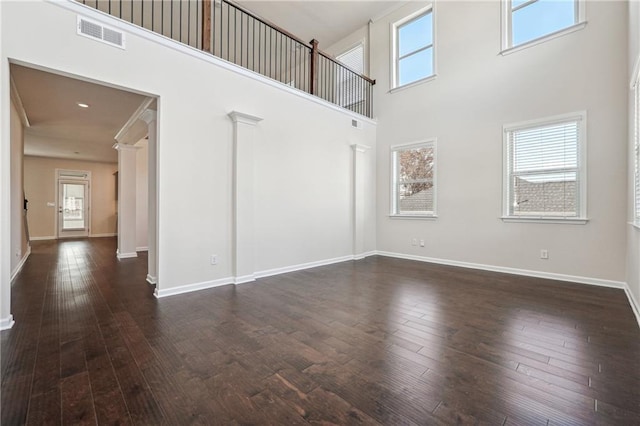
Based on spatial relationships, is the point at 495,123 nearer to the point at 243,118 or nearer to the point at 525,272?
the point at 525,272

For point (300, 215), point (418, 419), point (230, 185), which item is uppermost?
point (230, 185)

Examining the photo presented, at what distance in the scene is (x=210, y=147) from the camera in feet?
12.1

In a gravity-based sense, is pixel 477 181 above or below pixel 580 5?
below

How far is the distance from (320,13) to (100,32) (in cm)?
479

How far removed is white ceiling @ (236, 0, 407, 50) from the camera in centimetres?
591

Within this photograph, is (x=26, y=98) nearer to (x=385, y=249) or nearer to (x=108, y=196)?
(x=385, y=249)

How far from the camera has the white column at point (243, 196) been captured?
3885 mm

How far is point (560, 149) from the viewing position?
Answer: 4.12m

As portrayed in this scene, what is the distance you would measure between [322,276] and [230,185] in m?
1.90

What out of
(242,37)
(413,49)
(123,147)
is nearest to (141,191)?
(123,147)

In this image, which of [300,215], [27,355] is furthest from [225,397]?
[300,215]

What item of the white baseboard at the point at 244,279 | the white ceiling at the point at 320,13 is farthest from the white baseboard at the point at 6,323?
the white ceiling at the point at 320,13

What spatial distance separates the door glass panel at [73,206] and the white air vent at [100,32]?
9139mm

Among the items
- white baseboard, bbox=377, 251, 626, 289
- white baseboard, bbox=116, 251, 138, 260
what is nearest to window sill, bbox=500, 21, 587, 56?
white baseboard, bbox=377, 251, 626, 289
